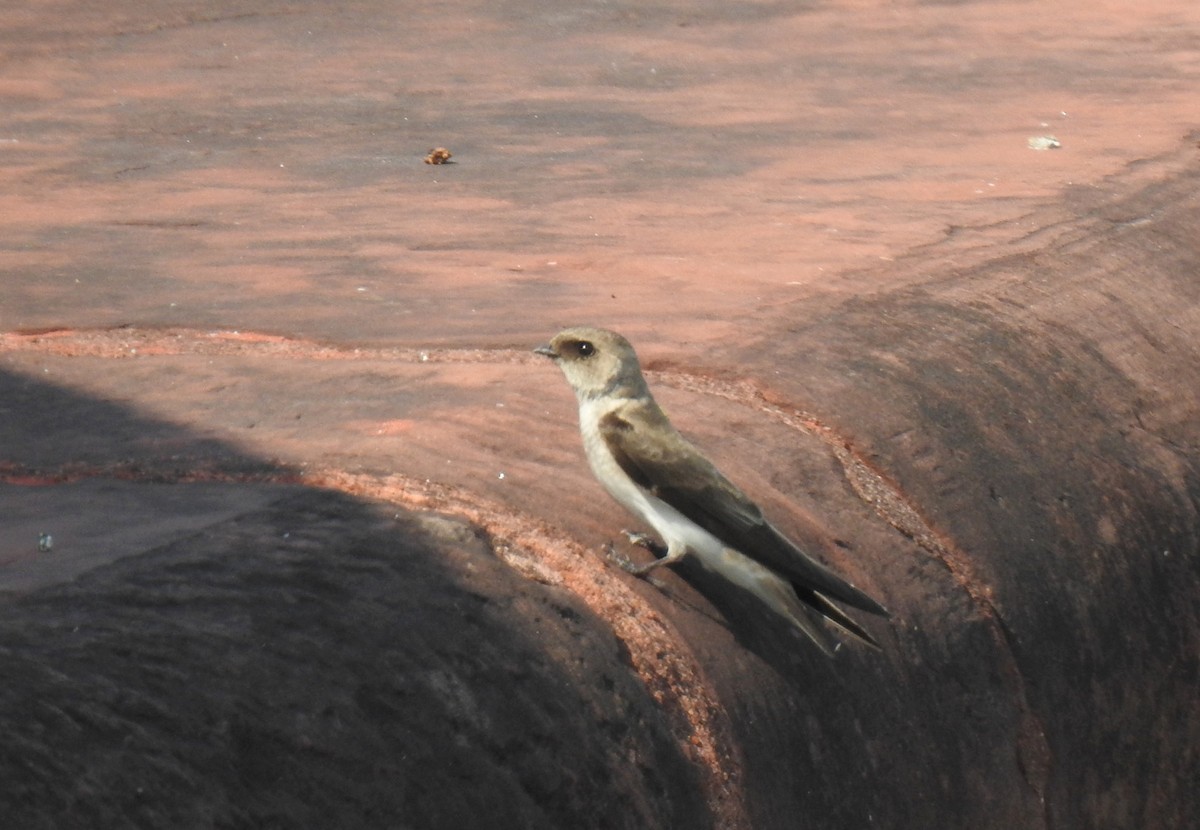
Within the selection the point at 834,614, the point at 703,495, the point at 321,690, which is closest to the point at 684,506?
the point at 703,495

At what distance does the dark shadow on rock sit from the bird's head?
1.89 feet

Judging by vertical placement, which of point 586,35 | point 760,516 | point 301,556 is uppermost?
point 301,556

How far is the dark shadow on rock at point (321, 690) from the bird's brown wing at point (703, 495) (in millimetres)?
327

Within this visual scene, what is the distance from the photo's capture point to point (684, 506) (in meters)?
2.32

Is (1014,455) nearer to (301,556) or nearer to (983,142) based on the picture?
(301,556)

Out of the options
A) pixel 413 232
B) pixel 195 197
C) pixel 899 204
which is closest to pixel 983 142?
pixel 899 204

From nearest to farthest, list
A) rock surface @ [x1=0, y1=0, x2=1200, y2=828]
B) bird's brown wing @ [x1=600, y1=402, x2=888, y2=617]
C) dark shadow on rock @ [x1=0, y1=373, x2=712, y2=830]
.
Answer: dark shadow on rock @ [x1=0, y1=373, x2=712, y2=830], rock surface @ [x1=0, y1=0, x2=1200, y2=828], bird's brown wing @ [x1=600, y1=402, x2=888, y2=617]

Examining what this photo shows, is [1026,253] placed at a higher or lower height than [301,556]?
lower

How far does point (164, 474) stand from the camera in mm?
2275

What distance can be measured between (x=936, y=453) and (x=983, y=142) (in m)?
2.81

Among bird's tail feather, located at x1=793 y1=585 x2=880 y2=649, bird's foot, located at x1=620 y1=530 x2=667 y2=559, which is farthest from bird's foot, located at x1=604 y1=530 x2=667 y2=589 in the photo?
bird's tail feather, located at x1=793 y1=585 x2=880 y2=649

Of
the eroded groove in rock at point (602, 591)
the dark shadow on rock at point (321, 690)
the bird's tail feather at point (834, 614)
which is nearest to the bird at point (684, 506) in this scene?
the bird's tail feather at point (834, 614)

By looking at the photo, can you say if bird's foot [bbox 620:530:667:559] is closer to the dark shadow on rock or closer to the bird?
the bird

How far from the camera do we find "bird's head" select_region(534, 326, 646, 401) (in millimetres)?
2555
